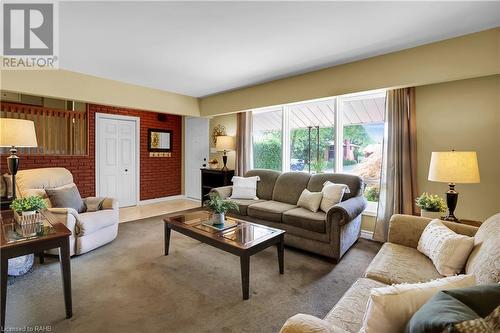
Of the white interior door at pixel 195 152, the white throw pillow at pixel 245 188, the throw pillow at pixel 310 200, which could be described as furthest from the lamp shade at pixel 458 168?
the white interior door at pixel 195 152

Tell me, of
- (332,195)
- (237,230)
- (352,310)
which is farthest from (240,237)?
(332,195)

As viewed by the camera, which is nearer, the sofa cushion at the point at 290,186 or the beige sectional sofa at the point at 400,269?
the beige sectional sofa at the point at 400,269

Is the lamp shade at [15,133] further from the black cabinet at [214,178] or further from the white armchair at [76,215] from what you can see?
the black cabinet at [214,178]

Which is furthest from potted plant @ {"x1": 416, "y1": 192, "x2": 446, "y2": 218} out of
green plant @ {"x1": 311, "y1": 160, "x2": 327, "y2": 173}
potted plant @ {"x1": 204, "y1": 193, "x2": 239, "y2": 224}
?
potted plant @ {"x1": 204, "y1": 193, "x2": 239, "y2": 224}

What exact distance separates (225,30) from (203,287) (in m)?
2.56

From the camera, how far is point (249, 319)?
1.87 m

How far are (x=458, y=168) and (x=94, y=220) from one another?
13.1ft

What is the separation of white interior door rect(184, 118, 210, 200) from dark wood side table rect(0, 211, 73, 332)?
4287 mm

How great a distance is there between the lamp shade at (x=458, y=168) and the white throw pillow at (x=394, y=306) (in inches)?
68.0

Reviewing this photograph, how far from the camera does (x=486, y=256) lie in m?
1.33

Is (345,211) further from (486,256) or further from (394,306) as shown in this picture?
(394,306)

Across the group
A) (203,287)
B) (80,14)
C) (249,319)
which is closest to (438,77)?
(249,319)

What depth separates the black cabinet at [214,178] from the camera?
5281 millimetres

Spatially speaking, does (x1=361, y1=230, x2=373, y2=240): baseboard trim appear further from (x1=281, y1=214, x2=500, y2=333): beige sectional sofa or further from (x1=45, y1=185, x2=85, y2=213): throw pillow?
(x1=45, y1=185, x2=85, y2=213): throw pillow
